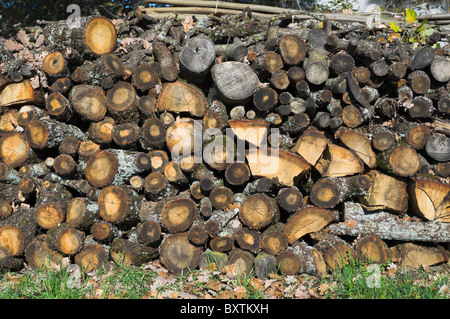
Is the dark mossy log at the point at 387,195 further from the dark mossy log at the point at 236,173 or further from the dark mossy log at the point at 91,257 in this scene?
the dark mossy log at the point at 91,257

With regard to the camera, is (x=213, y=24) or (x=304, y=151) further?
(x=213, y=24)

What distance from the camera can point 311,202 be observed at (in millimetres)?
4125

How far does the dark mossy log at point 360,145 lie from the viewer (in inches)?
161

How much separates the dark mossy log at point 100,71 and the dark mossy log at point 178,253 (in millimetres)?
2255

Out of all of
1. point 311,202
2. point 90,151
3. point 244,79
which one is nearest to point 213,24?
point 244,79

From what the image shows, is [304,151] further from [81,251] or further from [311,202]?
[81,251]

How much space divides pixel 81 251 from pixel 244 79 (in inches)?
115

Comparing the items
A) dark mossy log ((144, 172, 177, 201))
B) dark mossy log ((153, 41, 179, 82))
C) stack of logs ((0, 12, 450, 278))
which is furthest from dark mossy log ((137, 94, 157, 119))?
dark mossy log ((144, 172, 177, 201))

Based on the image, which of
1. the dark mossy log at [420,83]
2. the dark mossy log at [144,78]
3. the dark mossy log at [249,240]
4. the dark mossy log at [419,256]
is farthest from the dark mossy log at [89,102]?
the dark mossy log at [419,256]

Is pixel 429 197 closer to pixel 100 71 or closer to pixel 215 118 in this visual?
pixel 215 118

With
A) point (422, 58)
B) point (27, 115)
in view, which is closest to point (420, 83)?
point (422, 58)

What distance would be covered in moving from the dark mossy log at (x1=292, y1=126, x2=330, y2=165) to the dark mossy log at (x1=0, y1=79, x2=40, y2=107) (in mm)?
3706

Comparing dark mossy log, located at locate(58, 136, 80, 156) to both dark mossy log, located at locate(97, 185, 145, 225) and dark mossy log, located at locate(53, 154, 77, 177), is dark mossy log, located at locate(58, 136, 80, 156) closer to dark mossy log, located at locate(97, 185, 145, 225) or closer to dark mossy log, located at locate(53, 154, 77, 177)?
dark mossy log, located at locate(53, 154, 77, 177)
